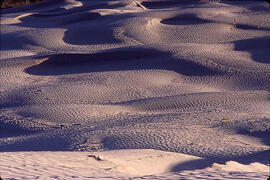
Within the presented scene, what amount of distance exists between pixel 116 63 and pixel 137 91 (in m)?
1.33

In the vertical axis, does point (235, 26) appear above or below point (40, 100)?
above

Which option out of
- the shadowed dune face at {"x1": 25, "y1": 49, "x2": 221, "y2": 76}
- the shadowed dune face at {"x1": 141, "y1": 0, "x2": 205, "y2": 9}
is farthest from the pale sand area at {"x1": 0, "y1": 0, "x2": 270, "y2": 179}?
the shadowed dune face at {"x1": 141, "y1": 0, "x2": 205, "y2": 9}

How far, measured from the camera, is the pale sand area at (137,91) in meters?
3.39

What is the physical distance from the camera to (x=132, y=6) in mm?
10797

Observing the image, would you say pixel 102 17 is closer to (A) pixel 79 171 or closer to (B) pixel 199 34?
(B) pixel 199 34

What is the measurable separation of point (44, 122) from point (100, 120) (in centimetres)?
59

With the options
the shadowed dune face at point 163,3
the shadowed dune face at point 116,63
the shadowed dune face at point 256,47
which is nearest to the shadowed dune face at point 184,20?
the shadowed dune face at point 256,47

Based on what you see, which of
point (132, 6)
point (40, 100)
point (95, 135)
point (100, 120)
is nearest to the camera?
point (95, 135)

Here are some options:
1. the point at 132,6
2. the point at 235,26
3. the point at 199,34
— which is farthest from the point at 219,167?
the point at 132,6

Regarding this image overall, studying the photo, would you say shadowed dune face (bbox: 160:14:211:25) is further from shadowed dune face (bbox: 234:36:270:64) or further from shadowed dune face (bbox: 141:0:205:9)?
shadowed dune face (bbox: 141:0:205:9)

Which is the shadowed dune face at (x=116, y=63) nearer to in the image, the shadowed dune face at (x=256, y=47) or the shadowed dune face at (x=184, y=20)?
the shadowed dune face at (x=256, y=47)

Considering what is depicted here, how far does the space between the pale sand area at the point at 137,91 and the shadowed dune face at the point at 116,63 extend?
2 cm

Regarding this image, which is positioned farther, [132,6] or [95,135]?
[132,6]

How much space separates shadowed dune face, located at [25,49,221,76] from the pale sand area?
2cm
